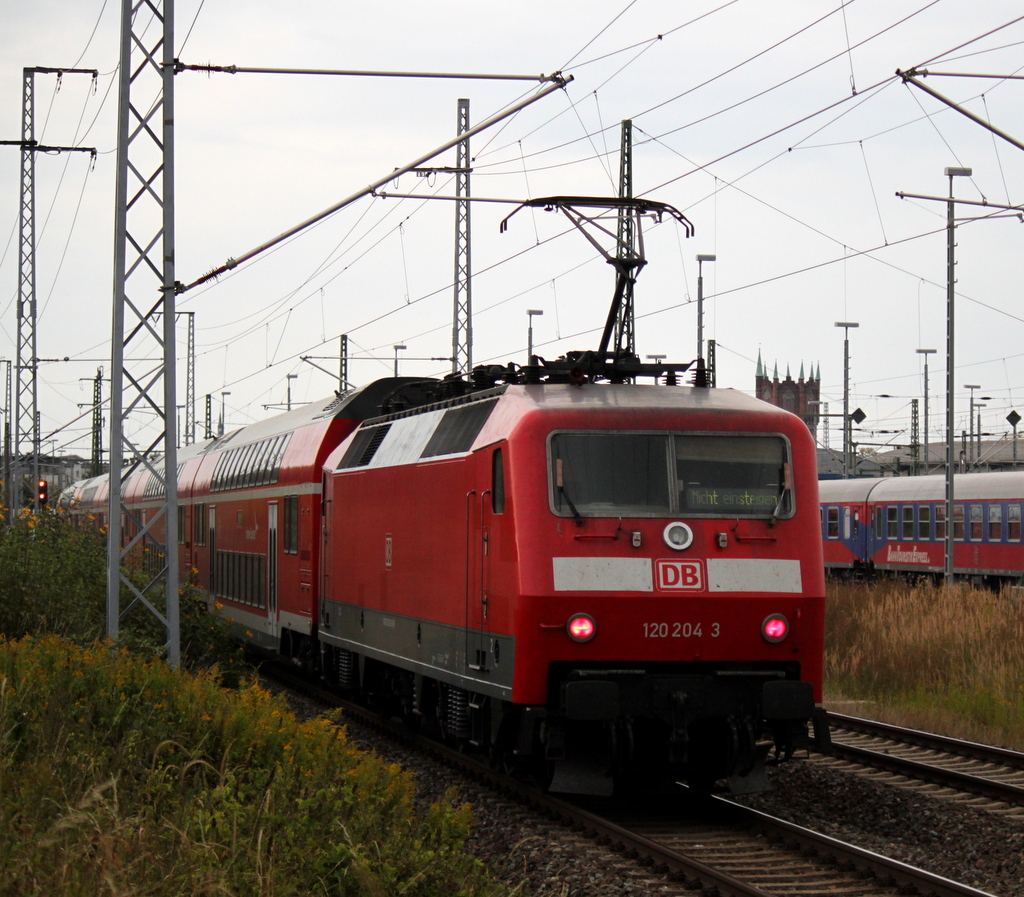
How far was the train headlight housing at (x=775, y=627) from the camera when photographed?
956 cm

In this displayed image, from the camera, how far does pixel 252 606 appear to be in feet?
67.0

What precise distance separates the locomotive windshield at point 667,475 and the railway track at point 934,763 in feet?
9.00

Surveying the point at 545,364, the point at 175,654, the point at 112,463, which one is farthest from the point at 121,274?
the point at 545,364

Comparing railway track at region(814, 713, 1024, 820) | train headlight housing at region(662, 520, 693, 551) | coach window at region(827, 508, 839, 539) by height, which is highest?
train headlight housing at region(662, 520, 693, 551)

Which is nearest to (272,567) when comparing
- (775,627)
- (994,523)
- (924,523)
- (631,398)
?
(631,398)

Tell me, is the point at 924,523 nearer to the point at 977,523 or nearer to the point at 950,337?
the point at 977,523

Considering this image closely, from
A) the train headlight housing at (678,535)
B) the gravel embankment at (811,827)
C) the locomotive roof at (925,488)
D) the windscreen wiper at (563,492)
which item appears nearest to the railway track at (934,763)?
the gravel embankment at (811,827)

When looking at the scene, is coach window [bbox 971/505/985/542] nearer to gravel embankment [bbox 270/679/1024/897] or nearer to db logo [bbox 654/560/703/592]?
gravel embankment [bbox 270/679/1024/897]

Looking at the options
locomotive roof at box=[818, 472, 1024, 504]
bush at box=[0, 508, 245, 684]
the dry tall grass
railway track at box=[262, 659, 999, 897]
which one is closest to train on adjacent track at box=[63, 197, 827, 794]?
railway track at box=[262, 659, 999, 897]

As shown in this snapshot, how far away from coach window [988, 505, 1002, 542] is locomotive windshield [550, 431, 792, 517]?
21259 millimetres

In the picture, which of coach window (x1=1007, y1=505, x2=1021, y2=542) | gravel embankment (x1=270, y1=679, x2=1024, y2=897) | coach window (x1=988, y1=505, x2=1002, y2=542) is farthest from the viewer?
coach window (x1=988, y1=505, x2=1002, y2=542)

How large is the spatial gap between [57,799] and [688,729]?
4.63 meters

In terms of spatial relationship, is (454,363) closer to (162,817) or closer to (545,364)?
(545,364)

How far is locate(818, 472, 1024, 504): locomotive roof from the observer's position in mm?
29578
